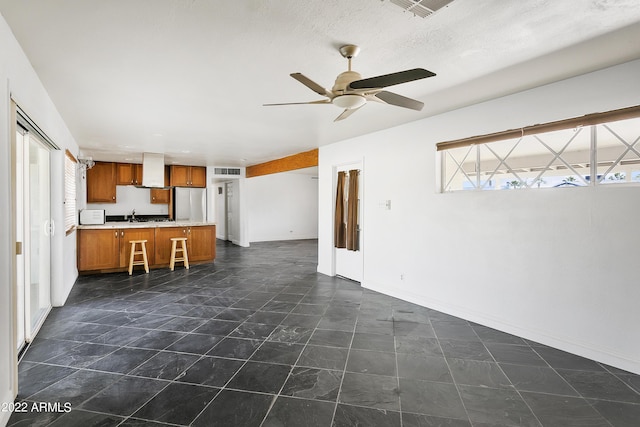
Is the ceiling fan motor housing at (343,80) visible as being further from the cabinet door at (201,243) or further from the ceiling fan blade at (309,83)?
the cabinet door at (201,243)

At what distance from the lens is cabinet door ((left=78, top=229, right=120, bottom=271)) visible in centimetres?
561

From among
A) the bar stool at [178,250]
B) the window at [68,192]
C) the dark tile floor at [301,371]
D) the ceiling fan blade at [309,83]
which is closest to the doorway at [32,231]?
the dark tile floor at [301,371]

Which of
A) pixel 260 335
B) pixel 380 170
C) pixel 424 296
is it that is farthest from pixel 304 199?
pixel 260 335

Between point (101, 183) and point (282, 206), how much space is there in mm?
5444

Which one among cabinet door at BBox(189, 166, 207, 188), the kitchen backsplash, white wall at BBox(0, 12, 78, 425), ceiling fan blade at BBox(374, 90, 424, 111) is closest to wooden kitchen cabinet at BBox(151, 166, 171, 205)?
the kitchen backsplash

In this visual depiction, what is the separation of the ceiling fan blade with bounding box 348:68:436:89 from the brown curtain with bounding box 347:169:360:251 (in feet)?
10.8

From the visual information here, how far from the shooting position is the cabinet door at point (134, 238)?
5.90 metres

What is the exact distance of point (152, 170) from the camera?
650 centimetres

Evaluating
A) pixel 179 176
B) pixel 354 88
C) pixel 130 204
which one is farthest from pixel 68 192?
pixel 354 88

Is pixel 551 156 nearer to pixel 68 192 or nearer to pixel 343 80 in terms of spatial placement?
pixel 343 80

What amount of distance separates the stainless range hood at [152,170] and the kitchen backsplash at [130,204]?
170cm

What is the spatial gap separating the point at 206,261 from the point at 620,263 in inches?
269

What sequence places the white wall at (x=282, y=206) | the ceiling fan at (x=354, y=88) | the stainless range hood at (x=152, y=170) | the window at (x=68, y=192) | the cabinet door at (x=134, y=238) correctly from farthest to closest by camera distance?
the white wall at (x=282, y=206) → the stainless range hood at (x=152, y=170) → the cabinet door at (x=134, y=238) → the window at (x=68, y=192) → the ceiling fan at (x=354, y=88)

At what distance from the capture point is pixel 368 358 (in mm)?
2609
